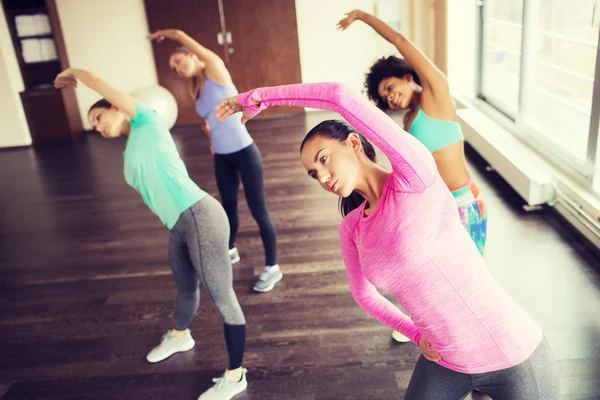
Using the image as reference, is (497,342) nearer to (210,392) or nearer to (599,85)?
(210,392)

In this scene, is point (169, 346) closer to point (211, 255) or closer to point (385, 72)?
point (211, 255)

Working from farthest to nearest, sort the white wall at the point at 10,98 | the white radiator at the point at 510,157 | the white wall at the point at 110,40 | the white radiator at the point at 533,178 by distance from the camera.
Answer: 1. the white wall at the point at 110,40
2. the white wall at the point at 10,98
3. the white radiator at the point at 510,157
4. the white radiator at the point at 533,178

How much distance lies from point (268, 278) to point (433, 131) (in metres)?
1.49

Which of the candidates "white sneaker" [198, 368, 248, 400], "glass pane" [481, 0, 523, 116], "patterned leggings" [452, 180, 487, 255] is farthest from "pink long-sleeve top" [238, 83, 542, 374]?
"glass pane" [481, 0, 523, 116]

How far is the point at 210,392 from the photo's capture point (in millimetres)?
2340

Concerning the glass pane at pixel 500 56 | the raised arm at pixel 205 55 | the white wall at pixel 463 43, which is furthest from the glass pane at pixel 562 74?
the raised arm at pixel 205 55

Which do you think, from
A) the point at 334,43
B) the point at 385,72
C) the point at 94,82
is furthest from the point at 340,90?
the point at 334,43

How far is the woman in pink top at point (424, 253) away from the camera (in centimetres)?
119

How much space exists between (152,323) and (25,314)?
82cm

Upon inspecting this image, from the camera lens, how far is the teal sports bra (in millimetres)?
2111

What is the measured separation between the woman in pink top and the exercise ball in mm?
5554

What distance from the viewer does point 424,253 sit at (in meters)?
1.21

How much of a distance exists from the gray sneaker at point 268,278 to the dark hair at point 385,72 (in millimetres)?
1335

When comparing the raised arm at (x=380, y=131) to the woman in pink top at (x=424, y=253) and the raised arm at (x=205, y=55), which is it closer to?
the woman in pink top at (x=424, y=253)
